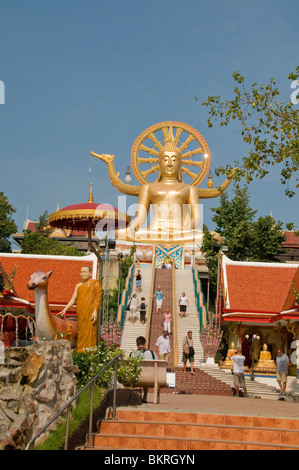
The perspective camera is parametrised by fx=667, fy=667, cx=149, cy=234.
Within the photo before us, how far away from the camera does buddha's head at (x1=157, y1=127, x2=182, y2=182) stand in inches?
1423

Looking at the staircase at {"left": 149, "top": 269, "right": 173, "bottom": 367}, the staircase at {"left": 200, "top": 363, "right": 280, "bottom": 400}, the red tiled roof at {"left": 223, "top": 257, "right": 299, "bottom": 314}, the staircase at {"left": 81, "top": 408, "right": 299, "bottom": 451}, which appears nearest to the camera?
the staircase at {"left": 81, "top": 408, "right": 299, "bottom": 451}

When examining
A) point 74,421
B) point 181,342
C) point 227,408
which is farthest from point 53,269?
point 74,421

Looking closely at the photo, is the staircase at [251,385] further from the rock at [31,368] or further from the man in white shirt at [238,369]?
the rock at [31,368]

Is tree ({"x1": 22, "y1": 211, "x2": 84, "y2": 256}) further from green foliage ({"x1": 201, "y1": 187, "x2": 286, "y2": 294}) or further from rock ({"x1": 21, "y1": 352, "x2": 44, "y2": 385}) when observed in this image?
rock ({"x1": 21, "y1": 352, "x2": 44, "y2": 385})

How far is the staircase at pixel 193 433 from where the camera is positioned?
25.4 ft

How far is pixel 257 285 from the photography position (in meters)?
24.1

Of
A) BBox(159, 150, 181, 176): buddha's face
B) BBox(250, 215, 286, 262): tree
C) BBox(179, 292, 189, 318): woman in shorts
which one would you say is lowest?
BBox(179, 292, 189, 318): woman in shorts

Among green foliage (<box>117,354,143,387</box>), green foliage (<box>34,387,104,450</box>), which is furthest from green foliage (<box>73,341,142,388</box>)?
green foliage (<box>34,387,104,450</box>)

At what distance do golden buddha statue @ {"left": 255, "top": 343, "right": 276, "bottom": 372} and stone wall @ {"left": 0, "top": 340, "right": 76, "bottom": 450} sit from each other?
1311 centimetres

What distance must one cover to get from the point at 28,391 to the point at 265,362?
46.8ft

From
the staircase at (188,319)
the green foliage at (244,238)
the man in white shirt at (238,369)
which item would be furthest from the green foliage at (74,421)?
the green foliage at (244,238)

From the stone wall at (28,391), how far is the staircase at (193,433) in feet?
2.61

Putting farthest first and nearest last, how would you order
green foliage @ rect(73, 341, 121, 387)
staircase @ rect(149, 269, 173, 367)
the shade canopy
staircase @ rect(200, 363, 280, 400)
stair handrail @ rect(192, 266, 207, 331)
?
stair handrail @ rect(192, 266, 207, 331), staircase @ rect(149, 269, 173, 367), staircase @ rect(200, 363, 280, 400), the shade canopy, green foliage @ rect(73, 341, 121, 387)
